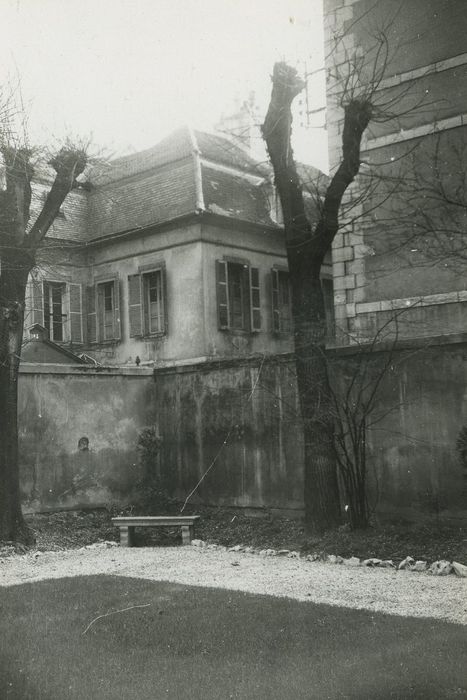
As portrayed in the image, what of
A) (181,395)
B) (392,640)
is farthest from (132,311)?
(392,640)

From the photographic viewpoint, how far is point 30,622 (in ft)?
21.8

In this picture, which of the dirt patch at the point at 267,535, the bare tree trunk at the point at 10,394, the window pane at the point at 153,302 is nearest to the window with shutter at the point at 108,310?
the window pane at the point at 153,302

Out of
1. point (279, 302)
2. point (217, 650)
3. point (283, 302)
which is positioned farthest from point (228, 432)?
point (283, 302)

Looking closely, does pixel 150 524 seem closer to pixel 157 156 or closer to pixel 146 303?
pixel 146 303

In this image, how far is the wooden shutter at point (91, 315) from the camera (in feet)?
70.7

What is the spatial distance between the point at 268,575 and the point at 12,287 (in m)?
5.62

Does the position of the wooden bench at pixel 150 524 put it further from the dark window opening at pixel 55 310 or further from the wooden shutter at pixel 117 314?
the dark window opening at pixel 55 310

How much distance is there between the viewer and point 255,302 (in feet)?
67.7

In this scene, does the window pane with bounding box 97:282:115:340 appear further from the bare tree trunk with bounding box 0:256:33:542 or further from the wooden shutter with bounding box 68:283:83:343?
the bare tree trunk with bounding box 0:256:33:542

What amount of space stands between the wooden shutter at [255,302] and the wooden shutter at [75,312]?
4764 mm

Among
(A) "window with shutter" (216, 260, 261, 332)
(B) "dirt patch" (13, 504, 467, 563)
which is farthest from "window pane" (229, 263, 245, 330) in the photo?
(B) "dirt patch" (13, 504, 467, 563)

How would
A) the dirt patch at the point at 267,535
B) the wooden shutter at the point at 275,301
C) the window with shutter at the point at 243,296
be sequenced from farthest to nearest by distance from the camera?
the wooden shutter at the point at 275,301 < the window with shutter at the point at 243,296 < the dirt patch at the point at 267,535

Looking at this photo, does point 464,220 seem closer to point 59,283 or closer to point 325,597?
point 325,597

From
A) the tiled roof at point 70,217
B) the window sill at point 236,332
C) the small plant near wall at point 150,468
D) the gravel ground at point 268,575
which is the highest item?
the tiled roof at point 70,217
